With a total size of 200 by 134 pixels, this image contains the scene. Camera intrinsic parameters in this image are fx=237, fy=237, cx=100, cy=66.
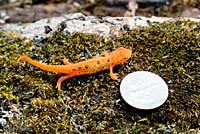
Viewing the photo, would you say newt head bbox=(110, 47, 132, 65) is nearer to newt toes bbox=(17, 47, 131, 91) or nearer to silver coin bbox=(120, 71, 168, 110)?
newt toes bbox=(17, 47, 131, 91)

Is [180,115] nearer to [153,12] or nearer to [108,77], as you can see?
[108,77]

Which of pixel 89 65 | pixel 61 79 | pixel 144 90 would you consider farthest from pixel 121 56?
pixel 61 79

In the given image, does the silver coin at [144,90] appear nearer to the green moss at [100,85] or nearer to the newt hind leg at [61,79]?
the green moss at [100,85]

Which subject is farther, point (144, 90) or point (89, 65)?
point (89, 65)

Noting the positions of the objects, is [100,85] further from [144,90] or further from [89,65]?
[144,90]

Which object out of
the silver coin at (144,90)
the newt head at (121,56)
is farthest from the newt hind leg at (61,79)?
the silver coin at (144,90)

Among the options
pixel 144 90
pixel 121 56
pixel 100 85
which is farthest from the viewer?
pixel 121 56
